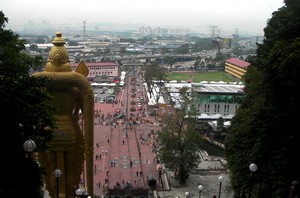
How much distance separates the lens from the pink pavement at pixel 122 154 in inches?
941

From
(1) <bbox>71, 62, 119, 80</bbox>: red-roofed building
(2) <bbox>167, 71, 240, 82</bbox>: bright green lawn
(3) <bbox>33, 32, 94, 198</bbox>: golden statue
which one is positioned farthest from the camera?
(2) <bbox>167, 71, 240, 82</bbox>: bright green lawn

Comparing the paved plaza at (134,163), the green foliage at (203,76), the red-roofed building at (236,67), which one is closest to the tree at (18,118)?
the paved plaza at (134,163)

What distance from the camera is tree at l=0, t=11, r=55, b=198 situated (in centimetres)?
844

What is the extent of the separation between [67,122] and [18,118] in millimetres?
4445

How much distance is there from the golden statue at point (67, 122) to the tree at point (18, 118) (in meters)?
2.97

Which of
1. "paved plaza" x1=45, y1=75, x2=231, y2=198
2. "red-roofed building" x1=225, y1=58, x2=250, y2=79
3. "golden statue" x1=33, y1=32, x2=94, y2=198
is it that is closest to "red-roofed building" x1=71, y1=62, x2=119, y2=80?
"red-roofed building" x1=225, y1=58, x2=250, y2=79

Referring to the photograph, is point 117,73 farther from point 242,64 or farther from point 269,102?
point 269,102

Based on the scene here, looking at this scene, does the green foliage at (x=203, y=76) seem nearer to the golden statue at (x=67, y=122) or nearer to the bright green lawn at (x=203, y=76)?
the bright green lawn at (x=203, y=76)

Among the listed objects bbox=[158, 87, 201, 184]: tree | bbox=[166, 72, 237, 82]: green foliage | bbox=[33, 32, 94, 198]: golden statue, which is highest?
bbox=[33, 32, 94, 198]: golden statue

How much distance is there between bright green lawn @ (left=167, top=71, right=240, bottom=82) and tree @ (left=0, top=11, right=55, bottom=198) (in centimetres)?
6370

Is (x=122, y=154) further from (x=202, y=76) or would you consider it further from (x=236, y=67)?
(x=202, y=76)

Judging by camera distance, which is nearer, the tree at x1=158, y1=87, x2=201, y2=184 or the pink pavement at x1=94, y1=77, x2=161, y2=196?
the tree at x1=158, y1=87, x2=201, y2=184

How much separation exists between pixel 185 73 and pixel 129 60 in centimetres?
2170

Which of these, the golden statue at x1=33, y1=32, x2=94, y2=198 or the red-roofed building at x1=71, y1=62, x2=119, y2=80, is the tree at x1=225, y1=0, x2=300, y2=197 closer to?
the golden statue at x1=33, y1=32, x2=94, y2=198
